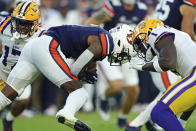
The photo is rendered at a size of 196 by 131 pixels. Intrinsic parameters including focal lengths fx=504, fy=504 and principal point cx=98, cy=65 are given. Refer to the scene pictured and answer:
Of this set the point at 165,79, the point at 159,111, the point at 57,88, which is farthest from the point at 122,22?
the point at 159,111

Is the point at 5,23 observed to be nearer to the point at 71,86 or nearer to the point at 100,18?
the point at 71,86

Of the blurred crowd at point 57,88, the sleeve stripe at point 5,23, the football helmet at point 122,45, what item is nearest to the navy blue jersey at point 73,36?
the football helmet at point 122,45

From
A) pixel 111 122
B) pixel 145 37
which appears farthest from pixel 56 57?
pixel 111 122

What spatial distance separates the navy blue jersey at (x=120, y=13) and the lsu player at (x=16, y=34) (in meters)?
1.98

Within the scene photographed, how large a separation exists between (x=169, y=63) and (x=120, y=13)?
130 inches

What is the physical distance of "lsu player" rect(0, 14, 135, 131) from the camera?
14.9 ft

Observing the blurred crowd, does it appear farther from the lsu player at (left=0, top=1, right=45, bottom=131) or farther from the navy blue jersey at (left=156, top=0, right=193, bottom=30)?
the lsu player at (left=0, top=1, right=45, bottom=131)

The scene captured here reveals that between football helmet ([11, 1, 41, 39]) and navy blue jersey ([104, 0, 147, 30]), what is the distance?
6.99 ft

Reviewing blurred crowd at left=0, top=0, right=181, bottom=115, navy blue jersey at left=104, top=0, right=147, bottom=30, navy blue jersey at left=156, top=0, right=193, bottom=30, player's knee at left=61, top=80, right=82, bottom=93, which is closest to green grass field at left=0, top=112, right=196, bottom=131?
blurred crowd at left=0, top=0, right=181, bottom=115

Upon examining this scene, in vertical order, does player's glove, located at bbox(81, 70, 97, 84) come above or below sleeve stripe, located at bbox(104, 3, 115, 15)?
above

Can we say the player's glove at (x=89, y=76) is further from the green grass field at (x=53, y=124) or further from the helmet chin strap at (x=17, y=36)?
the green grass field at (x=53, y=124)

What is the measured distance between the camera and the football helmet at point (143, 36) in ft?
14.9

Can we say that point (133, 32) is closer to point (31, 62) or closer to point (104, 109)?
point (31, 62)

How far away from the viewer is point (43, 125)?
24.1ft
